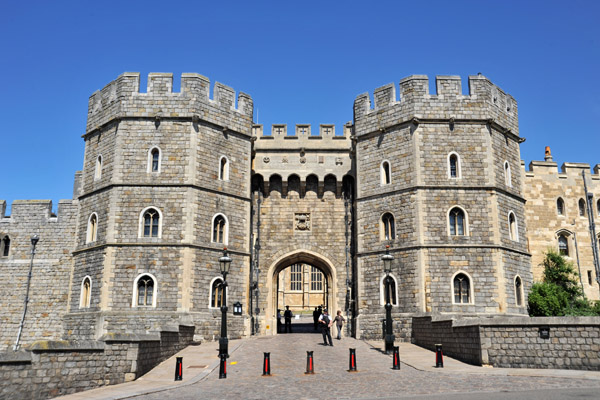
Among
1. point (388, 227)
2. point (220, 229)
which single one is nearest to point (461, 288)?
point (388, 227)

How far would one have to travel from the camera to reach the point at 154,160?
75.6ft

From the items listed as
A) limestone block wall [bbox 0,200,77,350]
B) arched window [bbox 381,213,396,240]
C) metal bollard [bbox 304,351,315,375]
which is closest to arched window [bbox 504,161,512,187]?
arched window [bbox 381,213,396,240]

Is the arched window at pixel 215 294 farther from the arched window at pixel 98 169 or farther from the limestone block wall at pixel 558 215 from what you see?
the limestone block wall at pixel 558 215

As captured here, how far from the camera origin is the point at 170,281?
70.6ft

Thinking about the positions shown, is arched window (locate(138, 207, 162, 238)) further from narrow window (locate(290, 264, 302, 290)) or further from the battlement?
narrow window (locate(290, 264, 302, 290))

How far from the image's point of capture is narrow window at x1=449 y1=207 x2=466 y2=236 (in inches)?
873

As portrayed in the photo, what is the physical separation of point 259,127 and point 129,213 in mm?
7887

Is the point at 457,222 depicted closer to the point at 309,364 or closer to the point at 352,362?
the point at 352,362

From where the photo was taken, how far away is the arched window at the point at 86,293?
2227cm

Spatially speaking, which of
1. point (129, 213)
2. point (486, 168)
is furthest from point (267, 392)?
point (486, 168)

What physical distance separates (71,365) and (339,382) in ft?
21.0

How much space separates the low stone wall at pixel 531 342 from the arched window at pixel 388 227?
6881 mm

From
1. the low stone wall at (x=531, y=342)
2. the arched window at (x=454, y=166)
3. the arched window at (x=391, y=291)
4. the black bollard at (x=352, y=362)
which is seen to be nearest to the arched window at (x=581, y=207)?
the arched window at (x=454, y=166)

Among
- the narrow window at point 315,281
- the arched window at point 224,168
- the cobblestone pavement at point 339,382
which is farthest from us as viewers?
the narrow window at point 315,281
